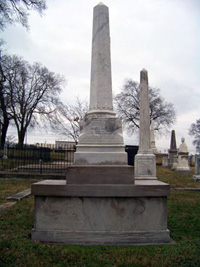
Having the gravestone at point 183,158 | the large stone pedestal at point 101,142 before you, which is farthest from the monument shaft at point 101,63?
the gravestone at point 183,158

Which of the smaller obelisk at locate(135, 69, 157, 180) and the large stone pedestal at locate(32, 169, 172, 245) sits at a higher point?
the smaller obelisk at locate(135, 69, 157, 180)

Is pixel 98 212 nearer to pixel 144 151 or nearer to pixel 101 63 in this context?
pixel 101 63

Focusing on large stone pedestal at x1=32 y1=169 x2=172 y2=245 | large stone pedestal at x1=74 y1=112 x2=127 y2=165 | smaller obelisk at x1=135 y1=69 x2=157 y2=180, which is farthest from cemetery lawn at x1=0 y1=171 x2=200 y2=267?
smaller obelisk at x1=135 y1=69 x2=157 y2=180

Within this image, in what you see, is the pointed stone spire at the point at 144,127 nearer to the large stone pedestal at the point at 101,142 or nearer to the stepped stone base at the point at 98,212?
the large stone pedestal at the point at 101,142

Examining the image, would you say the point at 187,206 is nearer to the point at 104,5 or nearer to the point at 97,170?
the point at 97,170

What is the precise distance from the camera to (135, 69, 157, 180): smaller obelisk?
10.6 metres

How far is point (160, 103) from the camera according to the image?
36.6 metres

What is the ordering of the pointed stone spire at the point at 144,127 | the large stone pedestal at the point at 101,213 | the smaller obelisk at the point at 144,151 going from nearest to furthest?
the large stone pedestal at the point at 101,213
the smaller obelisk at the point at 144,151
the pointed stone spire at the point at 144,127

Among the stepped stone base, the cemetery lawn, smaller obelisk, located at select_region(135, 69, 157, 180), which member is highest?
smaller obelisk, located at select_region(135, 69, 157, 180)

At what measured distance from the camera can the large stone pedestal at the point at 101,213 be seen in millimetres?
4090

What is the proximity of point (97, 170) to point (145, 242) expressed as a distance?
151cm

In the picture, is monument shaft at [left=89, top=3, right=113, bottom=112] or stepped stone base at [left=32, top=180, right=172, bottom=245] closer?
stepped stone base at [left=32, top=180, right=172, bottom=245]

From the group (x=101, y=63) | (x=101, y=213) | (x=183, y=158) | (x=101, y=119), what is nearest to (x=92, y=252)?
(x=101, y=213)

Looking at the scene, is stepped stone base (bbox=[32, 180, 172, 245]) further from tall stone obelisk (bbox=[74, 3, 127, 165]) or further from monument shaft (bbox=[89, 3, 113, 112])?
monument shaft (bbox=[89, 3, 113, 112])
